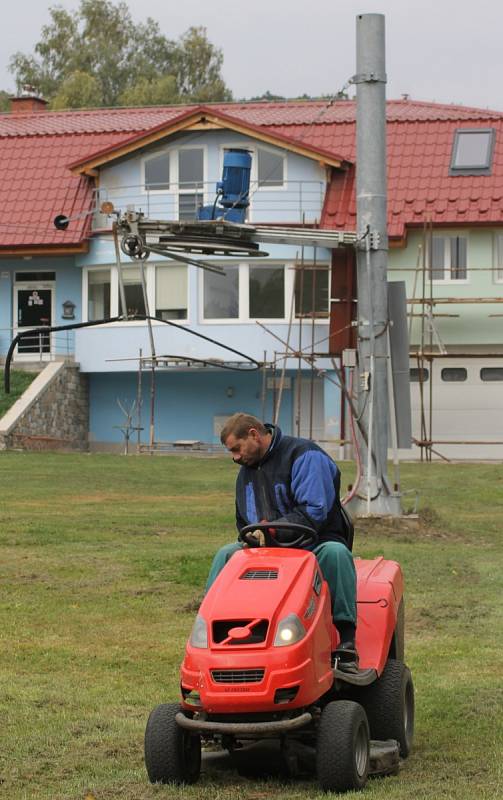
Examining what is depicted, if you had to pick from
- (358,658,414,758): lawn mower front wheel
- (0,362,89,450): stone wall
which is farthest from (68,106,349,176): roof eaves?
(358,658,414,758): lawn mower front wheel

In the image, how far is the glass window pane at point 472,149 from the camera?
39.7 m

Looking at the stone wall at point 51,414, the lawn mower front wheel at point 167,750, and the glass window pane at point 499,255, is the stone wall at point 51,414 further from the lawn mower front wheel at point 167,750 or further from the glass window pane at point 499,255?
the lawn mower front wheel at point 167,750

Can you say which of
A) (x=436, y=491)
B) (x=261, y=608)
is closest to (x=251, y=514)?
(x=261, y=608)

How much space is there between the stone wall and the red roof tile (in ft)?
12.1

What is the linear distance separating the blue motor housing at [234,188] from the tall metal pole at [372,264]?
2743 mm

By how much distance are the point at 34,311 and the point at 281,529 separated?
35.4 meters

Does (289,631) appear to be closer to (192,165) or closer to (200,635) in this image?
(200,635)

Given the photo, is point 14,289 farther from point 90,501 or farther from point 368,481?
point 368,481

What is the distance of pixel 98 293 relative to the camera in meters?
41.8

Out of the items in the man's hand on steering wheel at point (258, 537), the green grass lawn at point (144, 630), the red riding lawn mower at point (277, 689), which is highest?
the man's hand on steering wheel at point (258, 537)

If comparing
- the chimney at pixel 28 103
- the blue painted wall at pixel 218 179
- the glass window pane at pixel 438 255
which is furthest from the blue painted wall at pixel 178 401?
the chimney at pixel 28 103

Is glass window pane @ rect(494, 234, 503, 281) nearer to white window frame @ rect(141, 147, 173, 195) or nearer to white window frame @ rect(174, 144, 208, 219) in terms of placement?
white window frame @ rect(174, 144, 208, 219)

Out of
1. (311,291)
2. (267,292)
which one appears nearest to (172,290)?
(267,292)

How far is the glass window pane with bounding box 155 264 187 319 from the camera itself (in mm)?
40500
